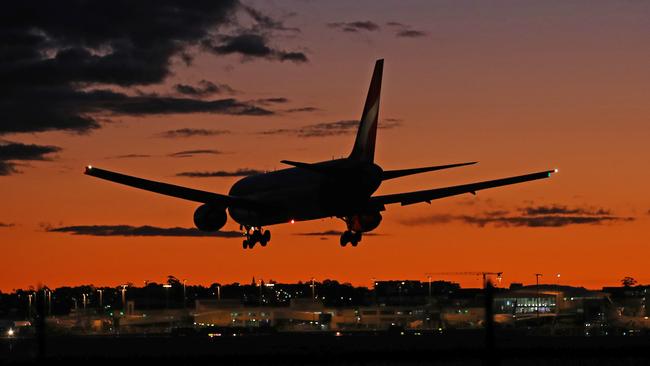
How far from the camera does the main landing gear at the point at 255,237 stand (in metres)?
83.9

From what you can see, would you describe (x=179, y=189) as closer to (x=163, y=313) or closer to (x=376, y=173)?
(x=376, y=173)

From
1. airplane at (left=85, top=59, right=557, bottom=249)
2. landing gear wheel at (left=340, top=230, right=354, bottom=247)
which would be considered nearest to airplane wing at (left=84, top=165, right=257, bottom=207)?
airplane at (left=85, top=59, right=557, bottom=249)

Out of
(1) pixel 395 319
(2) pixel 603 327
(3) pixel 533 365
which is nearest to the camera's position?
(3) pixel 533 365

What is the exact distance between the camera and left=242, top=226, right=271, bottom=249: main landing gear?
83.9 meters

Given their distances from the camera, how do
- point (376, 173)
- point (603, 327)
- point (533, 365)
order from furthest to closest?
point (603, 327) → point (376, 173) → point (533, 365)

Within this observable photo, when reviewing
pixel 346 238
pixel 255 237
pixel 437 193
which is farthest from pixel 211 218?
pixel 437 193

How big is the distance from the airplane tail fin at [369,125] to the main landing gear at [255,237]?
9353mm

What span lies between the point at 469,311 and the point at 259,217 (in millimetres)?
61324

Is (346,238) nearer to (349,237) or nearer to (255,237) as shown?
(349,237)

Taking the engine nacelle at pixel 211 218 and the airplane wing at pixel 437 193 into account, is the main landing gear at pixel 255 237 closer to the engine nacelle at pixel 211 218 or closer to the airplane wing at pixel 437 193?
the engine nacelle at pixel 211 218

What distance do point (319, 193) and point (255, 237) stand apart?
944 cm

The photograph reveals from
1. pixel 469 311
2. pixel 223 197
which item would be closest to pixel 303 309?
pixel 469 311

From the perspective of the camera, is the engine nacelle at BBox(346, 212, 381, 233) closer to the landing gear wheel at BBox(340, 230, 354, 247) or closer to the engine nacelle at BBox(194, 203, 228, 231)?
the landing gear wheel at BBox(340, 230, 354, 247)

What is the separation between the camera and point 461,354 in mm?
26422
